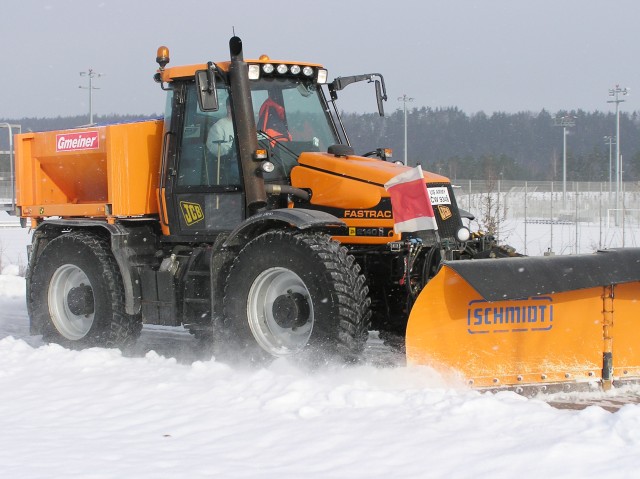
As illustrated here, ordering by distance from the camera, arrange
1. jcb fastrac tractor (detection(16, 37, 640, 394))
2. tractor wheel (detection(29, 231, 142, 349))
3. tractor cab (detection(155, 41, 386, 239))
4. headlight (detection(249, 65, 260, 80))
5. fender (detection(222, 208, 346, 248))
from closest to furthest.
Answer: jcb fastrac tractor (detection(16, 37, 640, 394)), fender (detection(222, 208, 346, 248)), tractor cab (detection(155, 41, 386, 239)), headlight (detection(249, 65, 260, 80)), tractor wheel (detection(29, 231, 142, 349))

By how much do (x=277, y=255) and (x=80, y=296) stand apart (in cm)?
268

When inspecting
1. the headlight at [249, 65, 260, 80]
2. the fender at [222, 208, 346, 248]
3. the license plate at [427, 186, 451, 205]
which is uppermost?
the headlight at [249, 65, 260, 80]

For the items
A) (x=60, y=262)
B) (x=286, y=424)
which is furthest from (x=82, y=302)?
(x=286, y=424)

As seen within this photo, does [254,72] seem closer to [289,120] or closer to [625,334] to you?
[289,120]

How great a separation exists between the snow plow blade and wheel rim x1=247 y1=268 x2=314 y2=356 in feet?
3.43

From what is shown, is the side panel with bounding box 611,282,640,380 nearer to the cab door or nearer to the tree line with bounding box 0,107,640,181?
the cab door

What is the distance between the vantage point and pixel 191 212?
8.05 meters

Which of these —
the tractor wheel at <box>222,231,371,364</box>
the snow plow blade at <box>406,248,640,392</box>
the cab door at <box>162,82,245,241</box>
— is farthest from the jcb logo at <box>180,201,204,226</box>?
the snow plow blade at <box>406,248,640,392</box>

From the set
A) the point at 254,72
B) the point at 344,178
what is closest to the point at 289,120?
the point at 254,72

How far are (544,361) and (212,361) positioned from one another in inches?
104

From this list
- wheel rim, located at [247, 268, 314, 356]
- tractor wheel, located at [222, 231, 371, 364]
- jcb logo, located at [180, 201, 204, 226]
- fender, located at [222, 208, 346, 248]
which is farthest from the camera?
jcb logo, located at [180, 201, 204, 226]

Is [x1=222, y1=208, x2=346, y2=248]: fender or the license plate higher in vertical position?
the license plate

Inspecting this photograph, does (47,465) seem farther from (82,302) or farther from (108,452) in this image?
(82,302)

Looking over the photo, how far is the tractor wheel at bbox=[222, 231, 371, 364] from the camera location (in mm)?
6402
